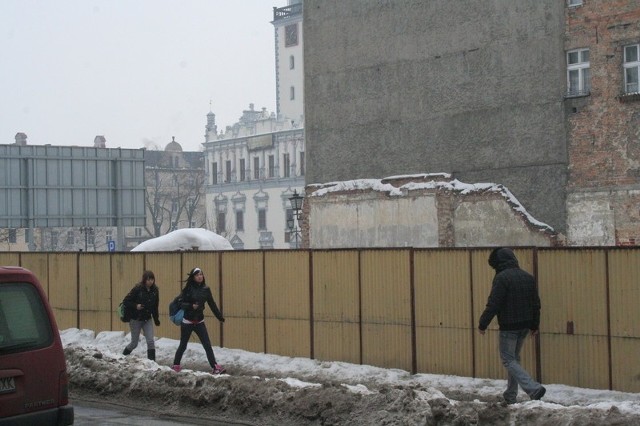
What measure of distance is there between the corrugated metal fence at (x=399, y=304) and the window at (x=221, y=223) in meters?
79.8

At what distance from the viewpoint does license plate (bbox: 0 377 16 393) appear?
30.8 ft

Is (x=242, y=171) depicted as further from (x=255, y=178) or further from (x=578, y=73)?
(x=578, y=73)

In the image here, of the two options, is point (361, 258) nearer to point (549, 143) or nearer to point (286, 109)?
point (549, 143)

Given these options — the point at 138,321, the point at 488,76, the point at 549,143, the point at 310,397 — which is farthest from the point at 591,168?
the point at 310,397

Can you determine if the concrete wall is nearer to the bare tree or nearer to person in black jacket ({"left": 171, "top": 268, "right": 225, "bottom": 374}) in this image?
person in black jacket ({"left": 171, "top": 268, "right": 225, "bottom": 374})

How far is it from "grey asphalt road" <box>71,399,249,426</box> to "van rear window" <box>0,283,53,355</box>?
12.6 ft

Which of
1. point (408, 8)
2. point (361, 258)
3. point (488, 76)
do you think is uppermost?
point (408, 8)

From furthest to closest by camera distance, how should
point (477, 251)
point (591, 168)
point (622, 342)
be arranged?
point (591, 168) < point (477, 251) < point (622, 342)

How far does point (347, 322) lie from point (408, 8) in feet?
62.9

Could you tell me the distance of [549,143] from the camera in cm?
3134

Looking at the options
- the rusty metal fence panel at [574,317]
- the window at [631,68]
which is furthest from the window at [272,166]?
the rusty metal fence panel at [574,317]

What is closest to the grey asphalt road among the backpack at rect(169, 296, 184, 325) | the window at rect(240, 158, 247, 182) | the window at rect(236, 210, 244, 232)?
the backpack at rect(169, 296, 184, 325)

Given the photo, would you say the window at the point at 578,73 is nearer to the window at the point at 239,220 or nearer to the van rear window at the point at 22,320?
the van rear window at the point at 22,320

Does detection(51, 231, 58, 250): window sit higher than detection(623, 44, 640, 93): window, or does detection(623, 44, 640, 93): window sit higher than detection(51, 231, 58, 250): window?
detection(623, 44, 640, 93): window
